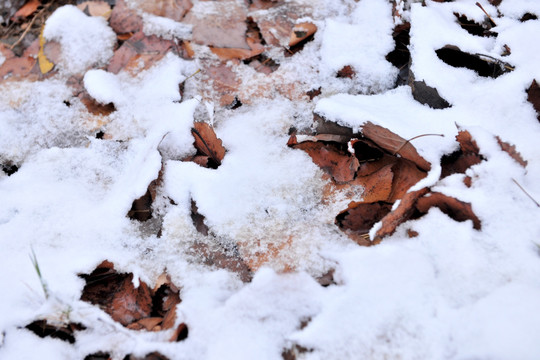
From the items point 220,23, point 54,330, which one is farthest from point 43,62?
point 54,330

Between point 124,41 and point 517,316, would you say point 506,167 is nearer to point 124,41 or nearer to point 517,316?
point 517,316

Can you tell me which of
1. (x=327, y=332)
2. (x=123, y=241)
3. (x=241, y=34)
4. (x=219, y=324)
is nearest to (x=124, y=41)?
(x=241, y=34)

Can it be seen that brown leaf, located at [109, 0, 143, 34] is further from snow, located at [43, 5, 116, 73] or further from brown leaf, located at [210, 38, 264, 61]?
brown leaf, located at [210, 38, 264, 61]

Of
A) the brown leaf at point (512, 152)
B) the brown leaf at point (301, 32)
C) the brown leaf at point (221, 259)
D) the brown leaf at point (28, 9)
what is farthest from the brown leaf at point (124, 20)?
the brown leaf at point (512, 152)

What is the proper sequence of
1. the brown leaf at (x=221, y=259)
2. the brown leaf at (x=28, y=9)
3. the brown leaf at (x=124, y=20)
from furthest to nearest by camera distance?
the brown leaf at (x=28, y=9) → the brown leaf at (x=124, y=20) → the brown leaf at (x=221, y=259)

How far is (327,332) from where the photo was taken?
945 millimetres

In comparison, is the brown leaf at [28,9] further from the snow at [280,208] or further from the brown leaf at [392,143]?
the brown leaf at [392,143]

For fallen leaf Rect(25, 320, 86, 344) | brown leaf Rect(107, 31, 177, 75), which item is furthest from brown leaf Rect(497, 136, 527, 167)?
brown leaf Rect(107, 31, 177, 75)

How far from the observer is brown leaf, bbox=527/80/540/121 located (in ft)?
4.10

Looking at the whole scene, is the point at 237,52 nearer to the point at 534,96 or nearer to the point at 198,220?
the point at 198,220

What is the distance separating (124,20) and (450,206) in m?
1.70

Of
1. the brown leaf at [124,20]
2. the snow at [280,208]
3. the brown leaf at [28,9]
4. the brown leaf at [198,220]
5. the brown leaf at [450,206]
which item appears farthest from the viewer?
the brown leaf at [28,9]

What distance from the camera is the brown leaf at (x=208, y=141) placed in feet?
4.71

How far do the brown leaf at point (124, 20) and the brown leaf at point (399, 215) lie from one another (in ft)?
4.89
